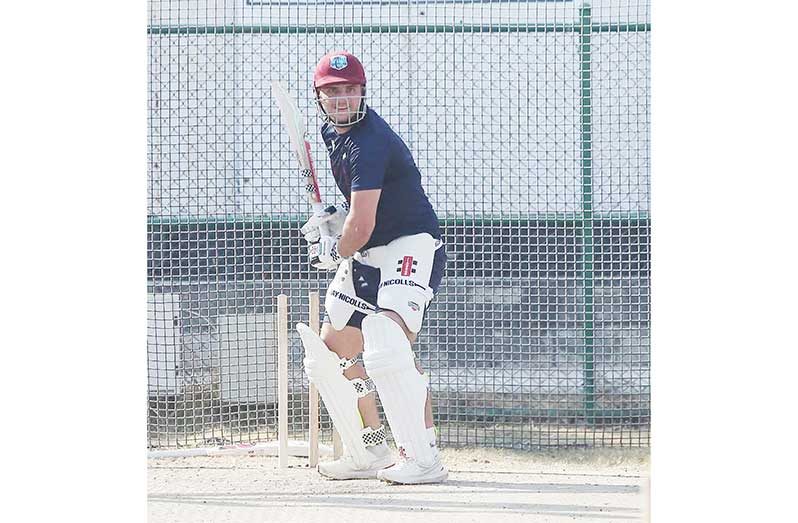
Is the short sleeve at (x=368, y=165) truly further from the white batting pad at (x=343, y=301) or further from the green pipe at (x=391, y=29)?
the green pipe at (x=391, y=29)

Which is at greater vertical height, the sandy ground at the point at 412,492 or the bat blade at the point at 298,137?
the bat blade at the point at 298,137

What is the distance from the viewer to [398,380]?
3822 millimetres

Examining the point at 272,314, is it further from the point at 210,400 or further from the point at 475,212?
the point at 475,212

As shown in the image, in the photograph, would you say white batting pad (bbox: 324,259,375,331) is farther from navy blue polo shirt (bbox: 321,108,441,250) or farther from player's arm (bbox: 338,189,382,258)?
player's arm (bbox: 338,189,382,258)

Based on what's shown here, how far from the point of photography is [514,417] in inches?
202

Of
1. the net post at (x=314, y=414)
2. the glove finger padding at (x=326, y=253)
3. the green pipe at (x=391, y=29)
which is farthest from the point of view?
the green pipe at (x=391, y=29)

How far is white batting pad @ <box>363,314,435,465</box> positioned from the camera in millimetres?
3799

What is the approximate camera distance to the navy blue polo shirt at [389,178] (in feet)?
12.7

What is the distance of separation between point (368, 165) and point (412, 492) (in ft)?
3.54

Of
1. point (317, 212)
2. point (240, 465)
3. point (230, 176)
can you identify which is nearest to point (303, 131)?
point (317, 212)

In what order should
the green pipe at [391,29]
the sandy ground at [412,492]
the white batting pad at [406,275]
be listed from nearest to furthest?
the sandy ground at [412,492], the white batting pad at [406,275], the green pipe at [391,29]

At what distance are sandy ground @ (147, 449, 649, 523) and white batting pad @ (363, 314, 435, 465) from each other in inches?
6.6

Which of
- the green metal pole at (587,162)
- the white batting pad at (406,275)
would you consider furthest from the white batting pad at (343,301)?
the green metal pole at (587,162)

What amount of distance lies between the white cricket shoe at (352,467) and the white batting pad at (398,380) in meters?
0.30
